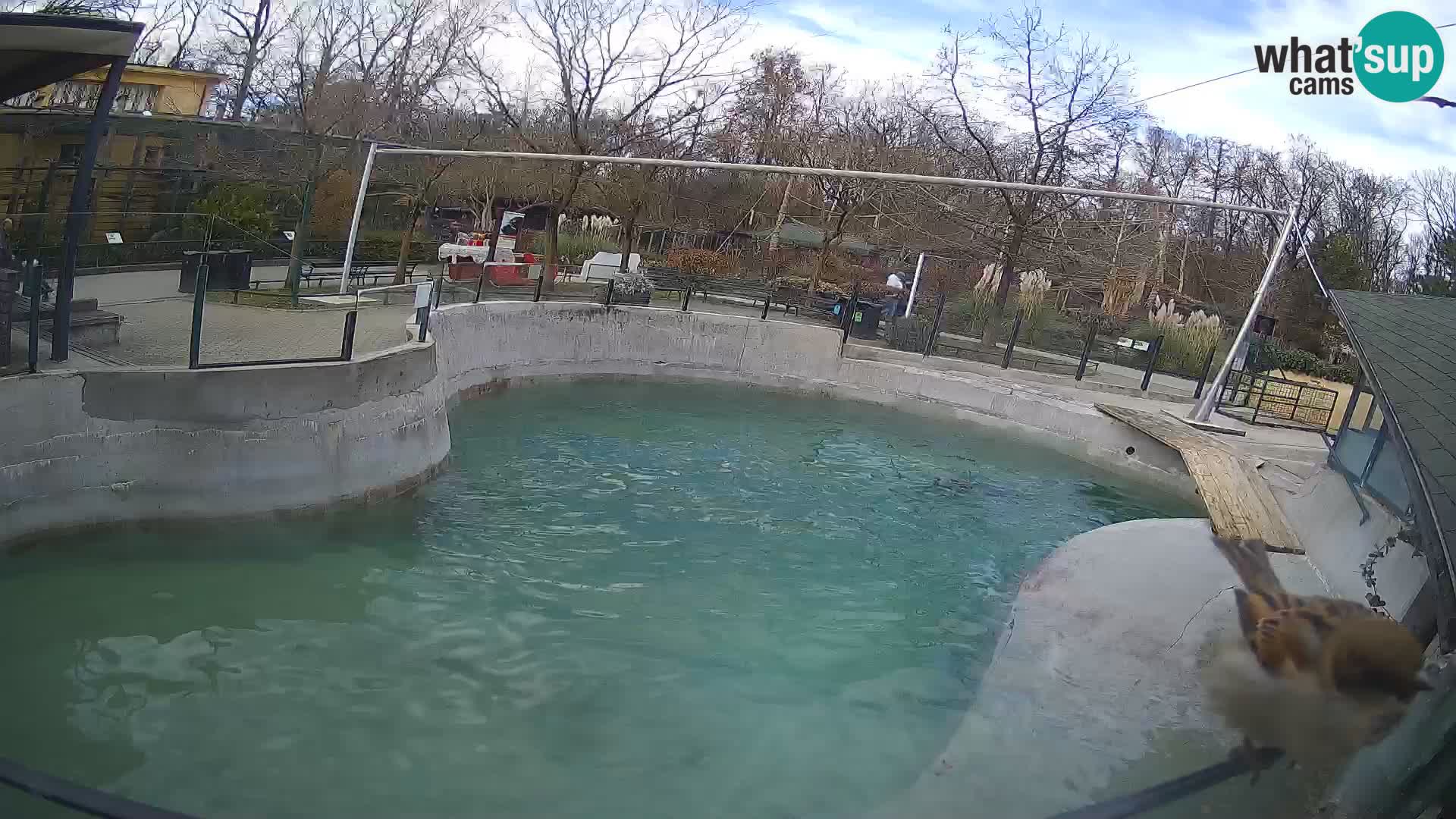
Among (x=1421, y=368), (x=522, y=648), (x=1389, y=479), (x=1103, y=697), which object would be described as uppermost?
(x=1421, y=368)

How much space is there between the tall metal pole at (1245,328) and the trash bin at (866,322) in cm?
698

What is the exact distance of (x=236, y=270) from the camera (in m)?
16.3

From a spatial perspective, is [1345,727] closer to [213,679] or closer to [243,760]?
[243,760]

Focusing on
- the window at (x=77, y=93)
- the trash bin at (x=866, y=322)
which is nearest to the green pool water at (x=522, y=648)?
the trash bin at (x=866, y=322)

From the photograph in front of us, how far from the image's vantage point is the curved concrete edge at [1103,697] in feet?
20.8

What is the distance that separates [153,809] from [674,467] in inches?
433

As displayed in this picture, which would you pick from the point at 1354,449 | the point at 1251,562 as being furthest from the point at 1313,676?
the point at 1354,449

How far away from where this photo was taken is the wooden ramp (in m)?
10.8

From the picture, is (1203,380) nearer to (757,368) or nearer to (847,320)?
(847,320)

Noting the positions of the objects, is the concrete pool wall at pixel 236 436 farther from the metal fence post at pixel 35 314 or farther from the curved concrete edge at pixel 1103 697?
the curved concrete edge at pixel 1103 697

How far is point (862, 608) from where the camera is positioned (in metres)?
11.0

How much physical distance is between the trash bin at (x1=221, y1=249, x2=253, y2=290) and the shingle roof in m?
14.8

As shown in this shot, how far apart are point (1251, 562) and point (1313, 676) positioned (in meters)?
2.84

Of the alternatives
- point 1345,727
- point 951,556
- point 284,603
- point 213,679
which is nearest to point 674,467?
point 951,556
